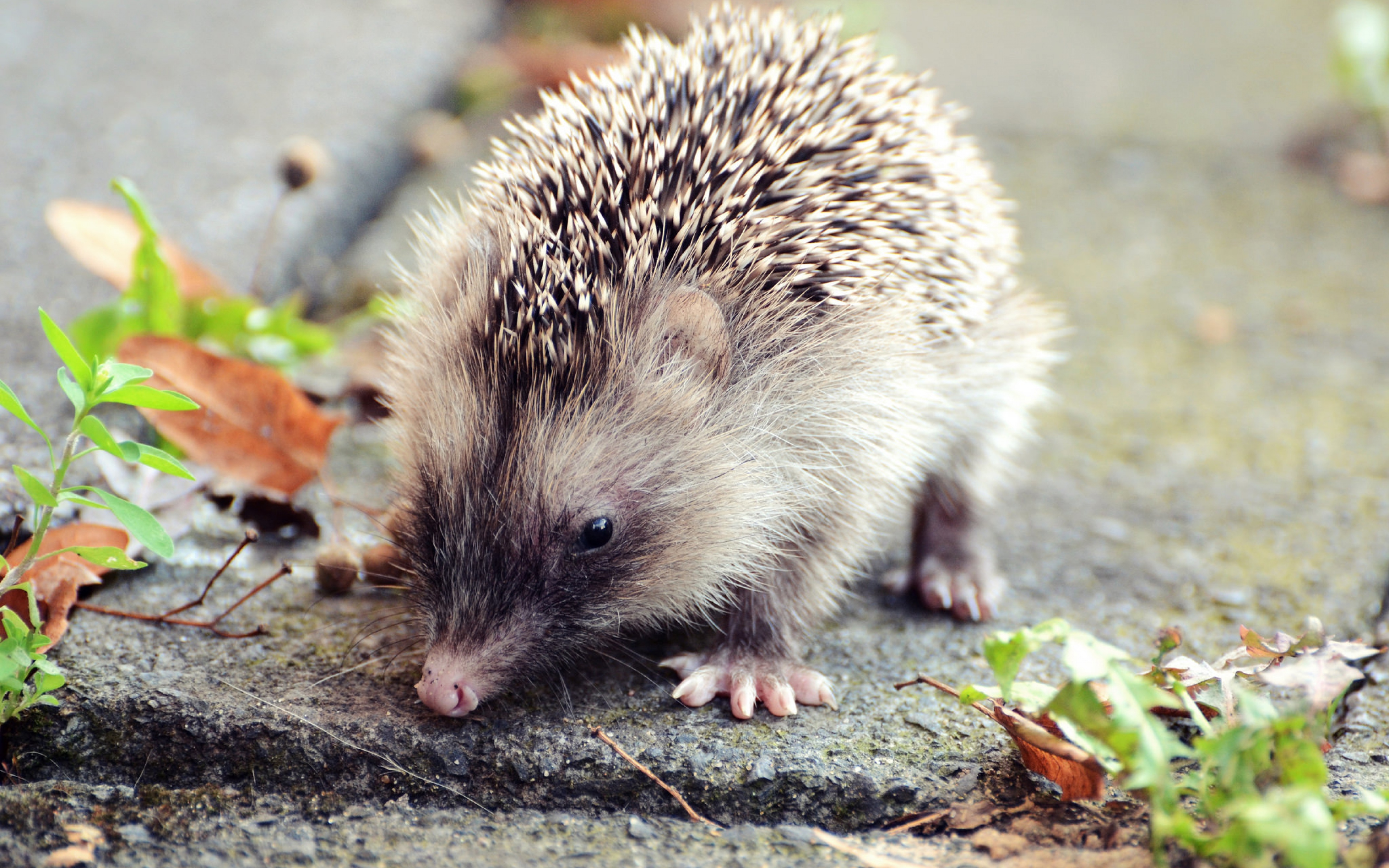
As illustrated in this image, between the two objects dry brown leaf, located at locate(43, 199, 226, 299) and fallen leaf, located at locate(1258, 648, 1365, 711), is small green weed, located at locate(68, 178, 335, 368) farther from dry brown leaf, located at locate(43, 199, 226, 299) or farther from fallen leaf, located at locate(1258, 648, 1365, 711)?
fallen leaf, located at locate(1258, 648, 1365, 711)

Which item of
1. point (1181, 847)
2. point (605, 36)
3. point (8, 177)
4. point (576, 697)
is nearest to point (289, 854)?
point (576, 697)

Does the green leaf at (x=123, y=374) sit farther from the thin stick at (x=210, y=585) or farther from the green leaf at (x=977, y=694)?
the green leaf at (x=977, y=694)

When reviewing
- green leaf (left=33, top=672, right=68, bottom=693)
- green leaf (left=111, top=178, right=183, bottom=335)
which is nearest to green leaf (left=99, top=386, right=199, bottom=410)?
green leaf (left=33, top=672, right=68, bottom=693)

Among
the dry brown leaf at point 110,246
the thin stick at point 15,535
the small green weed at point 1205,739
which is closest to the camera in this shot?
the small green weed at point 1205,739

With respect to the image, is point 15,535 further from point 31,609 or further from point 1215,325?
point 1215,325

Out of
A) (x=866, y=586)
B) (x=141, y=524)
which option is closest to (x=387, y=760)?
(x=141, y=524)

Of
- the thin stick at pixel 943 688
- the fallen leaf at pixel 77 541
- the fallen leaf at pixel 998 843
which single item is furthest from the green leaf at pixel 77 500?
the fallen leaf at pixel 998 843

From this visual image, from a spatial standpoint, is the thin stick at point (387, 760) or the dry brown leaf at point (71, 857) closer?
the dry brown leaf at point (71, 857)
